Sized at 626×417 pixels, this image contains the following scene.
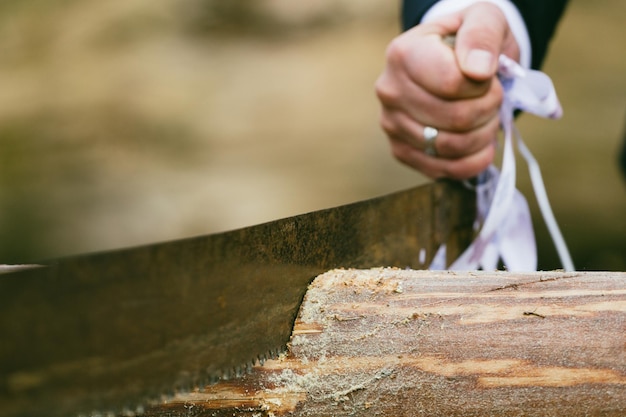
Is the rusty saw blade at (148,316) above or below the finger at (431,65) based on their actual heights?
below

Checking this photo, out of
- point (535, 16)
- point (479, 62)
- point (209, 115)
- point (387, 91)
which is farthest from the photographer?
point (209, 115)

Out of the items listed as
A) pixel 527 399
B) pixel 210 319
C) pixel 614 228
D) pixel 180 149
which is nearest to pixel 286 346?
pixel 210 319

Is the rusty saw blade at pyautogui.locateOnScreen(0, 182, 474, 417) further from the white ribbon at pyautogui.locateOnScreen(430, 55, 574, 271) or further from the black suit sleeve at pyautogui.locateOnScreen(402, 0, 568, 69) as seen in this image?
the black suit sleeve at pyautogui.locateOnScreen(402, 0, 568, 69)

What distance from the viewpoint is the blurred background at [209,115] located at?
3465mm

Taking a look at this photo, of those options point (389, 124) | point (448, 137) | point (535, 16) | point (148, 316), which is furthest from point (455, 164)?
point (148, 316)

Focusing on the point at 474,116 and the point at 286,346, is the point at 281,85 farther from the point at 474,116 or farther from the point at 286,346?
the point at 286,346

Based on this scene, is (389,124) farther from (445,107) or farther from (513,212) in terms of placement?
(513,212)

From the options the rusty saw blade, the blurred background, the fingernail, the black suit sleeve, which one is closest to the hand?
the fingernail

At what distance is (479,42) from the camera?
114cm

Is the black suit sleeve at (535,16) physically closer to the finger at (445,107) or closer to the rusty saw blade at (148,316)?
the finger at (445,107)

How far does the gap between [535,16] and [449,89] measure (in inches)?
16.4

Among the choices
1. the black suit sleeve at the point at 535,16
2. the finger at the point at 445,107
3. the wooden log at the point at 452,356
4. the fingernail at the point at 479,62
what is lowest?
the wooden log at the point at 452,356

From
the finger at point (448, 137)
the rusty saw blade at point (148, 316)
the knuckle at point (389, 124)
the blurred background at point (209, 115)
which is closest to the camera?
the rusty saw blade at point (148, 316)

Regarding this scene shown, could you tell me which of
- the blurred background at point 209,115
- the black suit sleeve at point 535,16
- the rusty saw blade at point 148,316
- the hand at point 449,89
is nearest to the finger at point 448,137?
the hand at point 449,89
